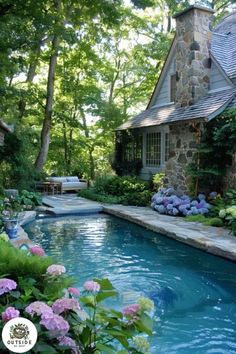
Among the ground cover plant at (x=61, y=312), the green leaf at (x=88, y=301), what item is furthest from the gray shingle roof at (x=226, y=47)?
the green leaf at (x=88, y=301)

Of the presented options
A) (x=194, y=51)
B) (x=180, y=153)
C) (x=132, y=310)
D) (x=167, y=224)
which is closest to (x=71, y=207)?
(x=180, y=153)

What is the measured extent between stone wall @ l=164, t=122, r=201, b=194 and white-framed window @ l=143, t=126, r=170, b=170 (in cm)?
194

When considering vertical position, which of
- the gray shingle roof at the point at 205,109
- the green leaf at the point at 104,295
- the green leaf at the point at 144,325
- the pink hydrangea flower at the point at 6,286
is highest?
the gray shingle roof at the point at 205,109

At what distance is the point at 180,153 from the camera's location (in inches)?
489

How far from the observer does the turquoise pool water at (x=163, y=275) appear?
162 inches

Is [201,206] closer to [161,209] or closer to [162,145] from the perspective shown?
[161,209]

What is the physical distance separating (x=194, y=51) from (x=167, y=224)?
6.21 metres

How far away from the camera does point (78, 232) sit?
9.40 meters

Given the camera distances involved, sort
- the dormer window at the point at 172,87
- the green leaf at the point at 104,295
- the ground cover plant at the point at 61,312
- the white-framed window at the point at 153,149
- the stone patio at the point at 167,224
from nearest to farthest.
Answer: the ground cover plant at the point at 61,312, the green leaf at the point at 104,295, the stone patio at the point at 167,224, the dormer window at the point at 172,87, the white-framed window at the point at 153,149

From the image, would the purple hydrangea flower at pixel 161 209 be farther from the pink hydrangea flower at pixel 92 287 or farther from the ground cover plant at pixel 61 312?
the pink hydrangea flower at pixel 92 287

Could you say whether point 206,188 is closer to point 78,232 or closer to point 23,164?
point 78,232

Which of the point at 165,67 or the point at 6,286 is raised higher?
the point at 165,67

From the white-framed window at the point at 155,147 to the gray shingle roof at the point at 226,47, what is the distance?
3423 millimetres

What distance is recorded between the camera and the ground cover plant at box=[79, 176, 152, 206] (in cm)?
1318
